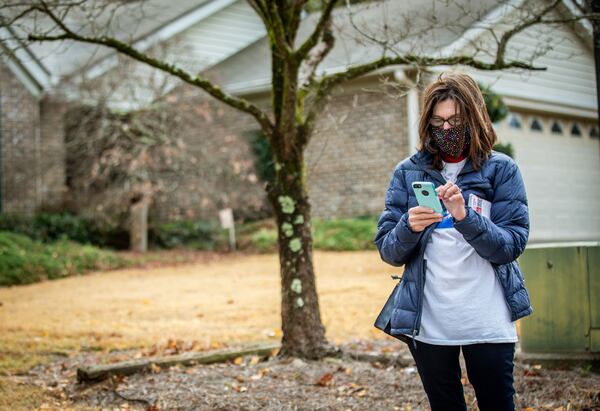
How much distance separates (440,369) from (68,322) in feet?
21.5

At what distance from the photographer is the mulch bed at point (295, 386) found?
4.52m

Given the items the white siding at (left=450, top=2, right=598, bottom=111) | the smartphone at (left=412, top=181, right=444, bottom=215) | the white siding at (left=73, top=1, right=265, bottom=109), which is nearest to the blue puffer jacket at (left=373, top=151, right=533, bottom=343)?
the smartphone at (left=412, top=181, right=444, bottom=215)

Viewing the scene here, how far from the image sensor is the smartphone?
2.45m

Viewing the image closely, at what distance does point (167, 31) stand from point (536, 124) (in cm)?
867

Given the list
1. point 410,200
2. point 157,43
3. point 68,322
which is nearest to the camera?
point 410,200

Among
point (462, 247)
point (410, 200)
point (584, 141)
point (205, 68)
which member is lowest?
point (462, 247)

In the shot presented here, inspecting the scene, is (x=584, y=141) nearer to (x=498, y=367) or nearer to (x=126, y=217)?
(x=126, y=217)

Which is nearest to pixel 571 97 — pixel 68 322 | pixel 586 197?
pixel 586 197

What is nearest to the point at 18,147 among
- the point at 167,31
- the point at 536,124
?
the point at 167,31

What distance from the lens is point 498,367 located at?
2.62m

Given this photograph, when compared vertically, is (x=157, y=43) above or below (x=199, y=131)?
above

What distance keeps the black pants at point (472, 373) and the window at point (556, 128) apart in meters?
13.9

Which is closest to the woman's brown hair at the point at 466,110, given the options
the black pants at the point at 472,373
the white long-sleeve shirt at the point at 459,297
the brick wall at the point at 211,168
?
→ the white long-sleeve shirt at the point at 459,297

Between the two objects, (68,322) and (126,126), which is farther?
(126,126)
